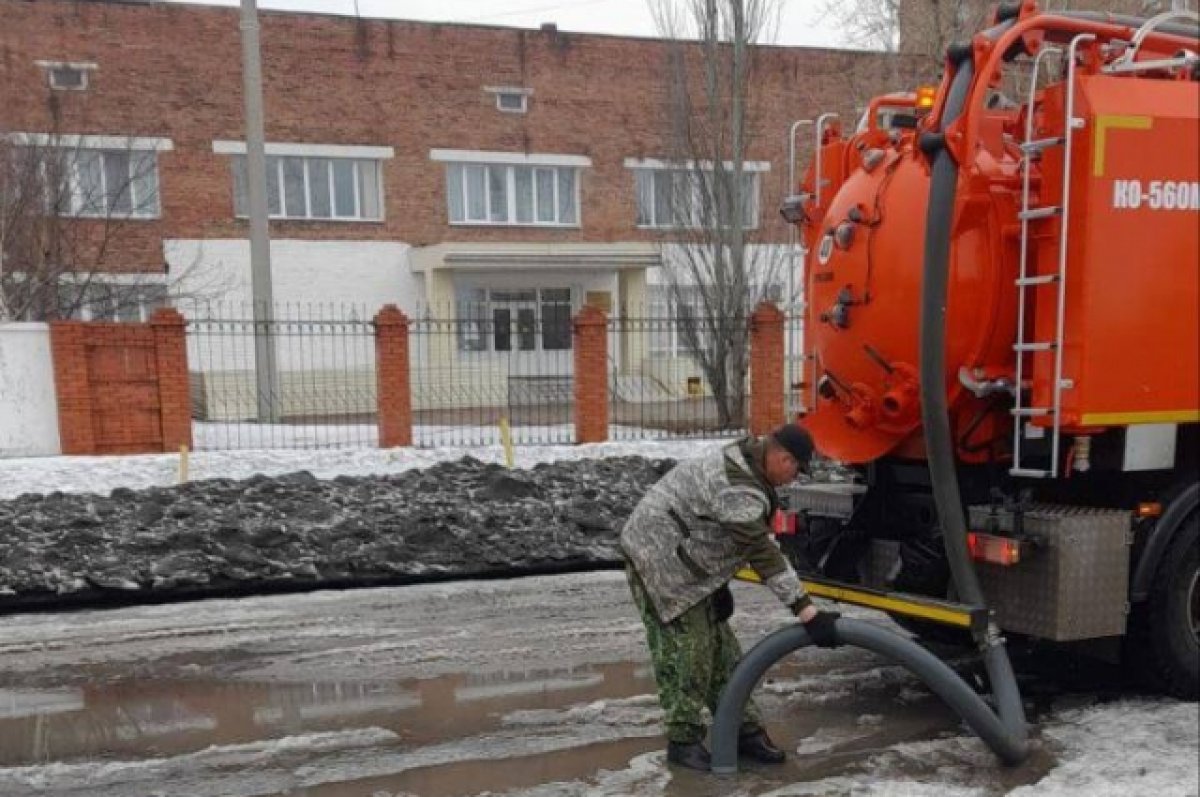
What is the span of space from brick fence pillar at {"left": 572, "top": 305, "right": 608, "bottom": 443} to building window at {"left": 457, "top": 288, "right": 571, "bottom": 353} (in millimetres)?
11262

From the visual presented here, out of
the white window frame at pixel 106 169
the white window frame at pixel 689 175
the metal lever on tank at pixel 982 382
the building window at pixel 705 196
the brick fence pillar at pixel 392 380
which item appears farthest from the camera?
the white window frame at pixel 106 169

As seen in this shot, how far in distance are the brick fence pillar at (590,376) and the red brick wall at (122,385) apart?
5304 millimetres

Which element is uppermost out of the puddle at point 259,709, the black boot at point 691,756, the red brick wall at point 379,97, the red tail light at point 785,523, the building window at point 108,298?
the red brick wall at point 379,97

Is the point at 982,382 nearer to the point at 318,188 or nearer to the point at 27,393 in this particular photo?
the point at 27,393

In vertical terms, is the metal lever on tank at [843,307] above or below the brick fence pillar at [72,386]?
above

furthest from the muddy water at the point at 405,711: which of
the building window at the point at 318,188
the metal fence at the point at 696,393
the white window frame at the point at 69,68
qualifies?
the white window frame at the point at 69,68

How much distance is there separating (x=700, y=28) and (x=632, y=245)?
682cm

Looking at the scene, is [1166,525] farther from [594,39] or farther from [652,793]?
[594,39]

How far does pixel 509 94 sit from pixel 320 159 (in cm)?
520

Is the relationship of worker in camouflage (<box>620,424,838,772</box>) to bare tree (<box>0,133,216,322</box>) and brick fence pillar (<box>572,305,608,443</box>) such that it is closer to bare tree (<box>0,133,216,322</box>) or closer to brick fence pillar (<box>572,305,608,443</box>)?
brick fence pillar (<box>572,305,608,443</box>)

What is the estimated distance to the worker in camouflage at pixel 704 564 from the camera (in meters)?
4.32

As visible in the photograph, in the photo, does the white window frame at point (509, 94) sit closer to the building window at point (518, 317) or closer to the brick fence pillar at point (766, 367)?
the building window at point (518, 317)

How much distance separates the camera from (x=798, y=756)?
15.4 ft

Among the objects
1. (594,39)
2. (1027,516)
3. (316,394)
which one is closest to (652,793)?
(1027,516)
